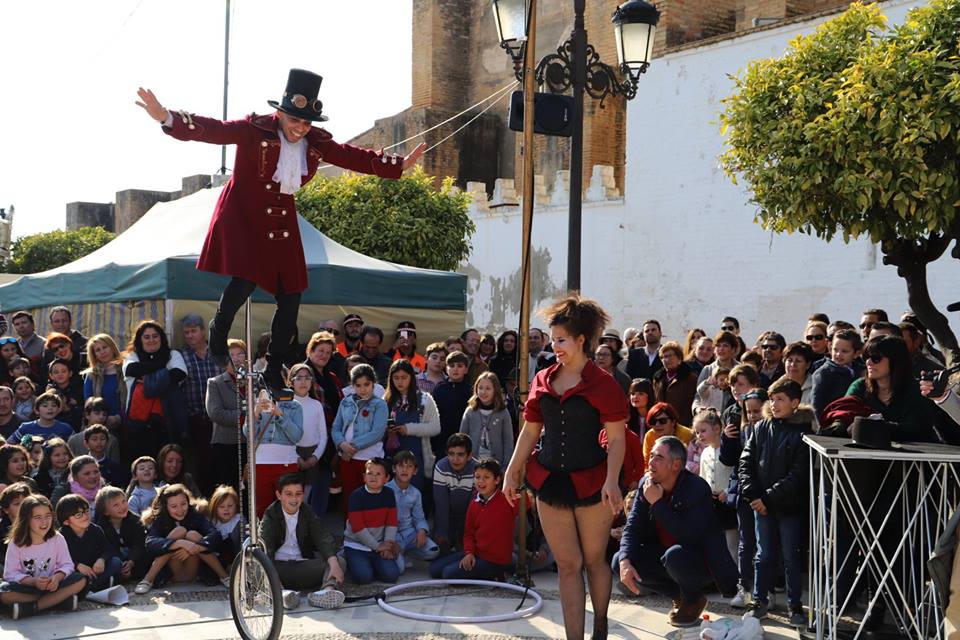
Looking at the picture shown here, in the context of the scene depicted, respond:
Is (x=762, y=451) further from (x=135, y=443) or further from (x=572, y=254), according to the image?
(x=135, y=443)

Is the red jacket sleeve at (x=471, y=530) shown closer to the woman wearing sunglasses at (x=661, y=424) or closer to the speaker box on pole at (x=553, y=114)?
the woman wearing sunglasses at (x=661, y=424)

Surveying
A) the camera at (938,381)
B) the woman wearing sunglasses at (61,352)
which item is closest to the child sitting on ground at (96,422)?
the woman wearing sunglasses at (61,352)

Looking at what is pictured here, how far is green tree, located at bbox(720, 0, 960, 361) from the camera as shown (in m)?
6.68

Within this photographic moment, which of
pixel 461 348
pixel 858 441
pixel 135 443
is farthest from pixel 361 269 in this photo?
pixel 858 441

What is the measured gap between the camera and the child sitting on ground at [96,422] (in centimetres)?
704

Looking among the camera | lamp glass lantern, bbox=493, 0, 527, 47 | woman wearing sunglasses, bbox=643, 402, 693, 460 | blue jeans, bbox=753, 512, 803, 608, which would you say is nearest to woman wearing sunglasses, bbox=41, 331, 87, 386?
lamp glass lantern, bbox=493, 0, 527, 47

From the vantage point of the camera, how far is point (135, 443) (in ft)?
23.6

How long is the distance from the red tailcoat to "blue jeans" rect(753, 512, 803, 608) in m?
2.67

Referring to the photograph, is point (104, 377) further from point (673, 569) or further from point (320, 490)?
point (673, 569)

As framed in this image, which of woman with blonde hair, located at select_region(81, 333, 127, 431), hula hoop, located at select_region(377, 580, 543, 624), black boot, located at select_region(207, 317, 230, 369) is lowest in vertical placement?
hula hoop, located at select_region(377, 580, 543, 624)

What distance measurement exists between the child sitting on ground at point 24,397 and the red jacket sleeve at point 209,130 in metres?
4.08

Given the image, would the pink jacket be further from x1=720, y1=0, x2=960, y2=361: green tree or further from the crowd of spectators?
x1=720, y1=0, x2=960, y2=361: green tree

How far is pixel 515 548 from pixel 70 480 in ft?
8.95

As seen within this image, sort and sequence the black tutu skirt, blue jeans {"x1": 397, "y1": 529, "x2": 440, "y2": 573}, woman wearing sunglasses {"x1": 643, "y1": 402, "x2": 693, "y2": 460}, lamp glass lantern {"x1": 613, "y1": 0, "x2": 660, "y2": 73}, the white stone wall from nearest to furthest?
1. the black tutu skirt
2. woman wearing sunglasses {"x1": 643, "y1": 402, "x2": 693, "y2": 460}
3. blue jeans {"x1": 397, "y1": 529, "x2": 440, "y2": 573}
4. lamp glass lantern {"x1": 613, "y1": 0, "x2": 660, "y2": 73}
5. the white stone wall
